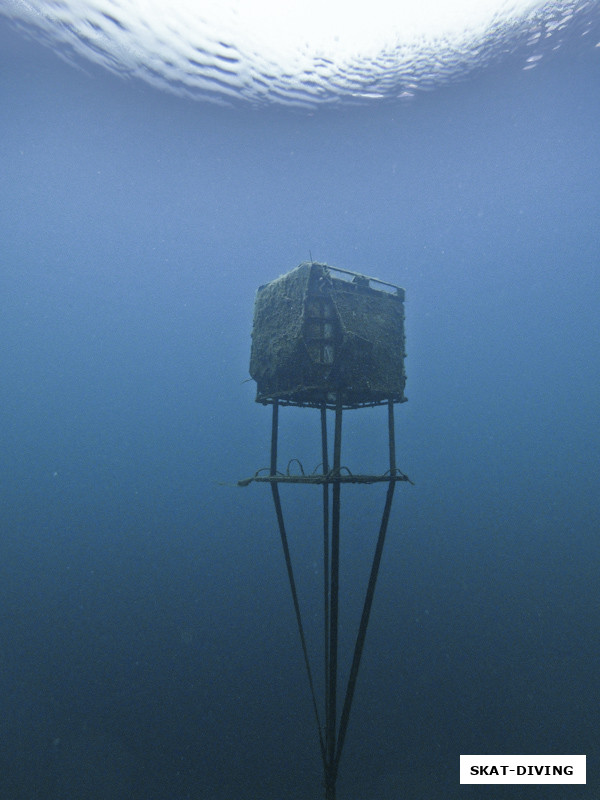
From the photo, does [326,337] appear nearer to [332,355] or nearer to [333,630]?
[332,355]

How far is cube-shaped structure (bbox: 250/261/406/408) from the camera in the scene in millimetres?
4543

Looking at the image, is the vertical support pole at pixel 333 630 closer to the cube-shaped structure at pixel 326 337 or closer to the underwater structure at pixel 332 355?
the underwater structure at pixel 332 355

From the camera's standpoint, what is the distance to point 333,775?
184 inches

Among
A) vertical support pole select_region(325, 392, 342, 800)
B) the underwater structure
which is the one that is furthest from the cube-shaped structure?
vertical support pole select_region(325, 392, 342, 800)

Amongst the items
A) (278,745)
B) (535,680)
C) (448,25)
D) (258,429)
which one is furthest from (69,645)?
(448,25)

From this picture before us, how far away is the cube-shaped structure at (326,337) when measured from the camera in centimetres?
454

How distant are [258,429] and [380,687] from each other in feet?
22.1

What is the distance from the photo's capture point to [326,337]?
455 centimetres

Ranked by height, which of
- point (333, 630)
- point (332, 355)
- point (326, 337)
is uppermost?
point (326, 337)

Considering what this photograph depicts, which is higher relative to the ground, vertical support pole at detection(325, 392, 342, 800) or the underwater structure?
the underwater structure

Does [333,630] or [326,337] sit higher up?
[326,337]

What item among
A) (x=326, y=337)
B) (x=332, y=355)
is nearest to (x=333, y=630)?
(x=332, y=355)

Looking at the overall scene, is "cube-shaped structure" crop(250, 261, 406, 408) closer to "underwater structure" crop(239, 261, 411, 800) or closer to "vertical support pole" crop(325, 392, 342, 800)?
"underwater structure" crop(239, 261, 411, 800)

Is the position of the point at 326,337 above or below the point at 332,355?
above
